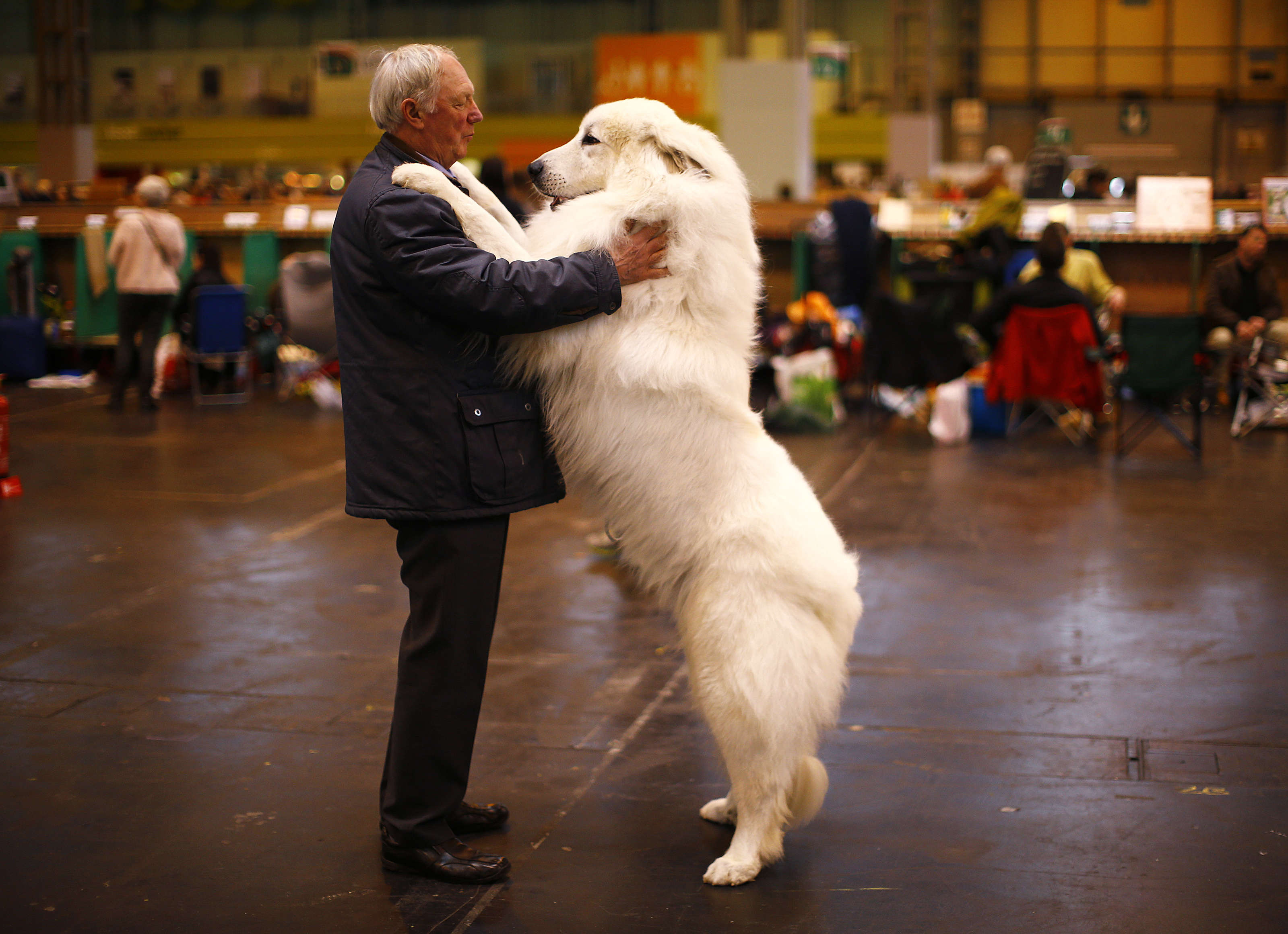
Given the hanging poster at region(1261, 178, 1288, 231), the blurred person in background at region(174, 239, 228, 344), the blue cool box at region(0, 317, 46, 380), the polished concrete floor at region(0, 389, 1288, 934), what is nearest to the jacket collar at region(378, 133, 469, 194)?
the polished concrete floor at region(0, 389, 1288, 934)

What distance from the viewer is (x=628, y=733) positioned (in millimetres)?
3441

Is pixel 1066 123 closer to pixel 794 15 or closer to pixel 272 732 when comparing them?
pixel 794 15

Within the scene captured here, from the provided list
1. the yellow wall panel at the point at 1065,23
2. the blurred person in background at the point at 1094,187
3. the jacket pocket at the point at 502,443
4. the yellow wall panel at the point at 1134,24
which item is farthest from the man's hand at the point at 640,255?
the yellow wall panel at the point at 1134,24

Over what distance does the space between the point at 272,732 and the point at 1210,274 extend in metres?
8.37

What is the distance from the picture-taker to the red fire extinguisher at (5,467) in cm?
648

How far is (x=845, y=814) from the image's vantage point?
2.91m

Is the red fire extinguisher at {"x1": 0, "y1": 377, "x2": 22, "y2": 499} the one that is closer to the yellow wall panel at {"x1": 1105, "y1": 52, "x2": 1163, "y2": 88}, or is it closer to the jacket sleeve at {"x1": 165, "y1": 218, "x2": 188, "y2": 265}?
the jacket sleeve at {"x1": 165, "y1": 218, "x2": 188, "y2": 265}

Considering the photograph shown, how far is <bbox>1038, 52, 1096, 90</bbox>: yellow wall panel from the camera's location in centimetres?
2319

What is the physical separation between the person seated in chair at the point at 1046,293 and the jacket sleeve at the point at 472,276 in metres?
6.62

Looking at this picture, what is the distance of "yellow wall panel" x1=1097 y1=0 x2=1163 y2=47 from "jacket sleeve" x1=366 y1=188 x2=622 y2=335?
2400 centimetres

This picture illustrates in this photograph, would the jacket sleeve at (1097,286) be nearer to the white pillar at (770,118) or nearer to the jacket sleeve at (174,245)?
the white pillar at (770,118)

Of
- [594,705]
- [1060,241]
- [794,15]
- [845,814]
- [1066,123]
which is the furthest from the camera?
[1066,123]

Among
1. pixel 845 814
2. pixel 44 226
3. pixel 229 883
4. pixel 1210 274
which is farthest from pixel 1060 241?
pixel 44 226

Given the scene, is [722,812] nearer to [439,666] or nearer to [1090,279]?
[439,666]
